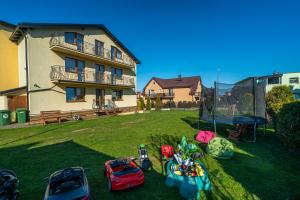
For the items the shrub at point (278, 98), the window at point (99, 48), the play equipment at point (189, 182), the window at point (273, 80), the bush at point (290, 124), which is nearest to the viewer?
the play equipment at point (189, 182)

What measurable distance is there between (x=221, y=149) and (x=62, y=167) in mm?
4791

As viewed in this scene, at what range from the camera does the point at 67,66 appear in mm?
14969

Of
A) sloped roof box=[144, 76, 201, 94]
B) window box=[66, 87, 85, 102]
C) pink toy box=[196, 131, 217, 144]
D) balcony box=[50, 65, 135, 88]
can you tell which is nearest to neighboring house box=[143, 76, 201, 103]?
sloped roof box=[144, 76, 201, 94]

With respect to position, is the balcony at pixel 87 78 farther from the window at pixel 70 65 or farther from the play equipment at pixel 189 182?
the play equipment at pixel 189 182

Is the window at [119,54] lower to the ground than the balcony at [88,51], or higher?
higher

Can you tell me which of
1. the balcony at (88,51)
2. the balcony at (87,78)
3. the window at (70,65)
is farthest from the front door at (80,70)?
the balcony at (88,51)

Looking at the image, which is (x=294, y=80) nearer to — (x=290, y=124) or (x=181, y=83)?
(x=181, y=83)

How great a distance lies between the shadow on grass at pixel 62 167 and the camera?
322cm

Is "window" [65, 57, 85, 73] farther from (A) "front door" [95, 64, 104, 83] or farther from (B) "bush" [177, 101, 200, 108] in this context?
(B) "bush" [177, 101, 200, 108]

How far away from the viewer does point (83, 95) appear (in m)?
16.5

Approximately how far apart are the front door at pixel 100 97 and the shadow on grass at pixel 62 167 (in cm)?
1155

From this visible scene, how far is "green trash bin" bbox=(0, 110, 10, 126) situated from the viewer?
11375mm

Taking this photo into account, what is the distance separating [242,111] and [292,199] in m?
5.61

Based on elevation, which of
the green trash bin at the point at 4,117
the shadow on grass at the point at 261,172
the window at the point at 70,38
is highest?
the window at the point at 70,38
